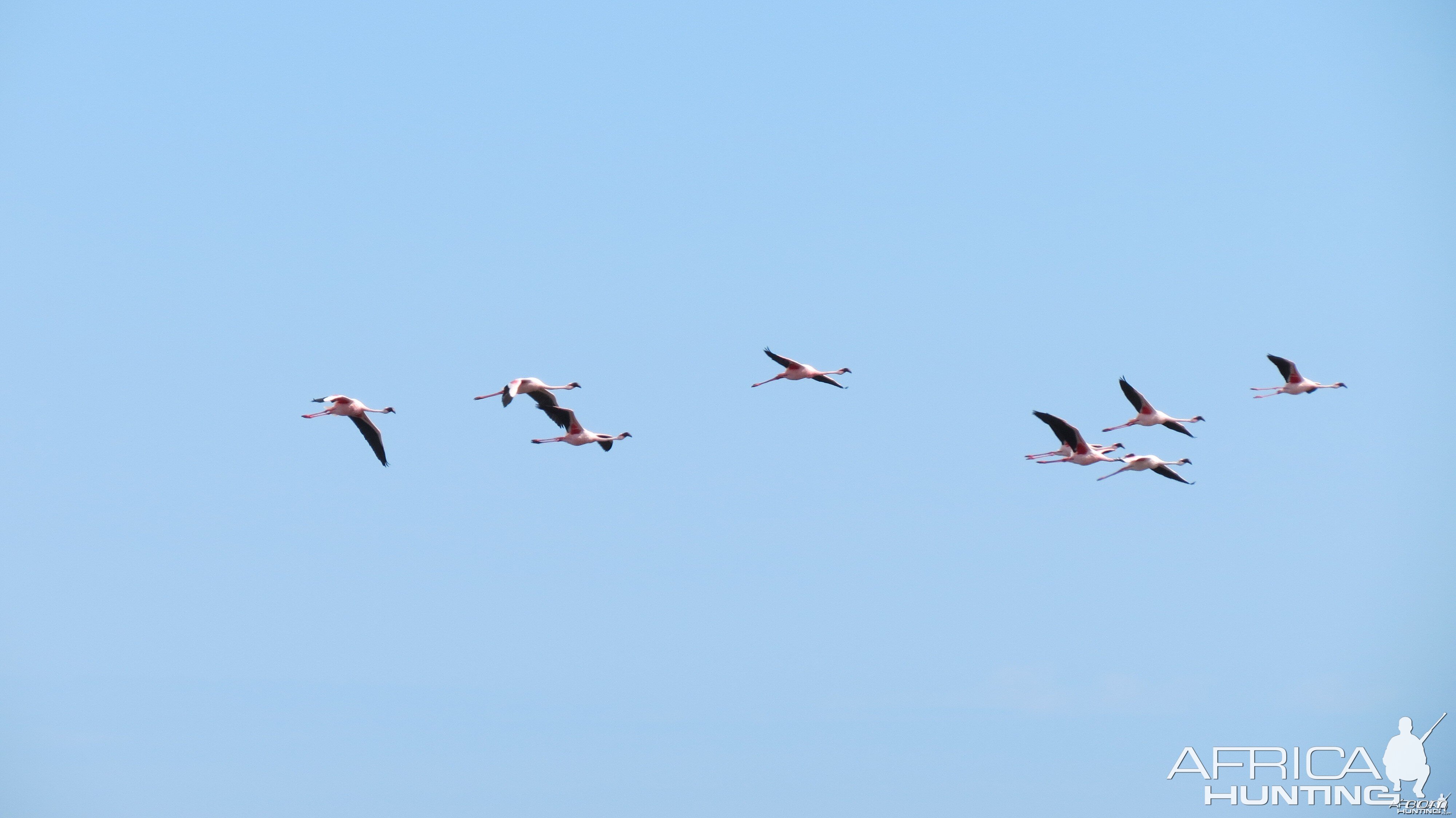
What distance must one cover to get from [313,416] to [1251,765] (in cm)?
3045

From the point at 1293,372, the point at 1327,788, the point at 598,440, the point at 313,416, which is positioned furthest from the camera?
the point at 1327,788

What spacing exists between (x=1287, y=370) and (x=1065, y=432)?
8.26 meters

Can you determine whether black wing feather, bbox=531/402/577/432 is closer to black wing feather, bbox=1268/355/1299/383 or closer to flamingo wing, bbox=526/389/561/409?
flamingo wing, bbox=526/389/561/409

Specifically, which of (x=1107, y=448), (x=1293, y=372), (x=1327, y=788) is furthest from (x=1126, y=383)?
(x=1327, y=788)

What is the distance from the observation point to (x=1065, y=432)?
149ft

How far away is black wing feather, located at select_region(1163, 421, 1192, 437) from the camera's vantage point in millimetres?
47469

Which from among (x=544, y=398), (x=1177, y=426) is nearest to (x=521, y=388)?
(x=544, y=398)

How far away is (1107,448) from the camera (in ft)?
153

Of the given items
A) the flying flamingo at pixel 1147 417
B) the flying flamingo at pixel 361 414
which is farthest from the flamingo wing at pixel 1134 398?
the flying flamingo at pixel 361 414

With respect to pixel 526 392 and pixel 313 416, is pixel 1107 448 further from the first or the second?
pixel 313 416

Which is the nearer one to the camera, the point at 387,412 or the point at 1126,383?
the point at 387,412

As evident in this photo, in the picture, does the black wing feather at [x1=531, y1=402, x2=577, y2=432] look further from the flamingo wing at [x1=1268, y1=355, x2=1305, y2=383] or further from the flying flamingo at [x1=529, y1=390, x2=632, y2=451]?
the flamingo wing at [x1=1268, y1=355, x2=1305, y2=383]

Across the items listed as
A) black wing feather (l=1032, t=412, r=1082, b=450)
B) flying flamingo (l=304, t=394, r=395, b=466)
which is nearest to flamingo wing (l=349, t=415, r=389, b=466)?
flying flamingo (l=304, t=394, r=395, b=466)

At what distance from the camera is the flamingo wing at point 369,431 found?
43375 millimetres
